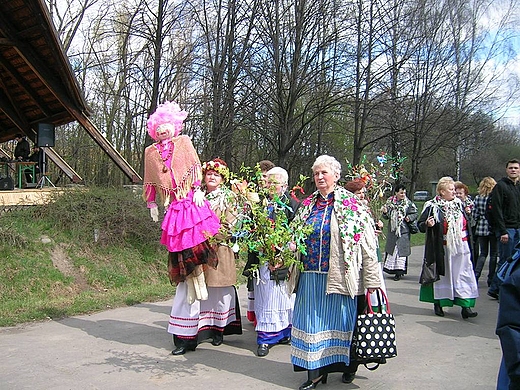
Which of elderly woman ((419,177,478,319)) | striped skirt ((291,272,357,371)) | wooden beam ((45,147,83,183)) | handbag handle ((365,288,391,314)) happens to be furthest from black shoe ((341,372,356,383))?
wooden beam ((45,147,83,183))

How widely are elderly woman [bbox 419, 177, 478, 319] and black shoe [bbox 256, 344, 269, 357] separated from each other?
269 cm

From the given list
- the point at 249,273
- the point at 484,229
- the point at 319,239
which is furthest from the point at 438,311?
the point at 319,239

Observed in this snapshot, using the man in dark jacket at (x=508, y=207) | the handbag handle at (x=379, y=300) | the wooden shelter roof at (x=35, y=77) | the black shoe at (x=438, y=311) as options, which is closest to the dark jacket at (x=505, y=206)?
the man in dark jacket at (x=508, y=207)

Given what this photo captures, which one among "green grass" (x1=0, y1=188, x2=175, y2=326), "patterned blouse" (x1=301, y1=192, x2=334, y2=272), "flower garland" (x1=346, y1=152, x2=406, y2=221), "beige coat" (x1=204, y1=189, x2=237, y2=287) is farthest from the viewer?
"green grass" (x1=0, y1=188, x2=175, y2=326)

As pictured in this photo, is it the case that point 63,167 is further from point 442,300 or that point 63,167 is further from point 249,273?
point 442,300

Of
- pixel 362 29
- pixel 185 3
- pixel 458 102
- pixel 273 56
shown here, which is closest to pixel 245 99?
pixel 273 56

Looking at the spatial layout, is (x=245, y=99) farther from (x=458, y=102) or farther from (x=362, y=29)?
(x=458, y=102)

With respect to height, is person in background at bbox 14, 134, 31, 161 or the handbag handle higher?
person in background at bbox 14, 134, 31, 161

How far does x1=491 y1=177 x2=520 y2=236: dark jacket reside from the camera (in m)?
7.90

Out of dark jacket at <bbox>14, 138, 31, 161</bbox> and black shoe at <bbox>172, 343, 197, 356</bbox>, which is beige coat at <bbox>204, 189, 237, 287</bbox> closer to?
black shoe at <bbox>172, 343, 197, 356</bbox>

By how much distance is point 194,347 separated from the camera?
5.62 m

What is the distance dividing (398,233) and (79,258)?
6.09 metres

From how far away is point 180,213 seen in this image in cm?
540

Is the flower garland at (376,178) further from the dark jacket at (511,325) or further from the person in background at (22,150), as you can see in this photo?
the person in background at (22,150)
